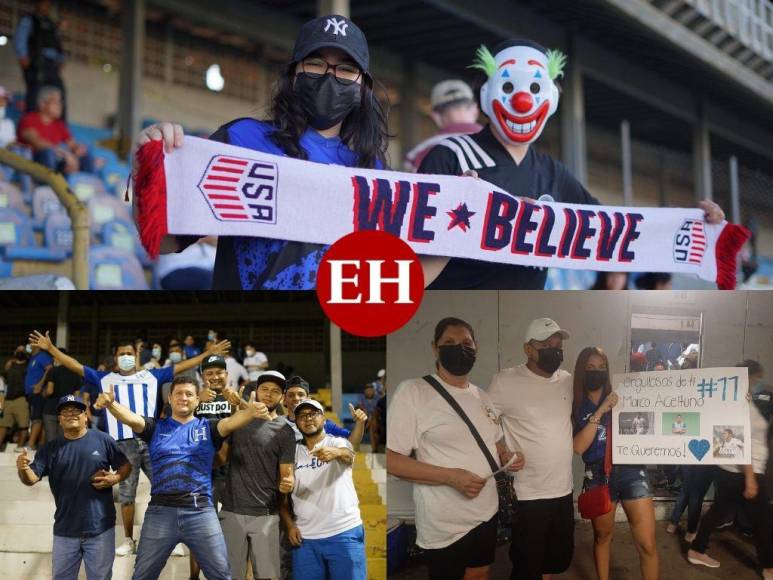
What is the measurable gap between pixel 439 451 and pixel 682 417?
0.96 m

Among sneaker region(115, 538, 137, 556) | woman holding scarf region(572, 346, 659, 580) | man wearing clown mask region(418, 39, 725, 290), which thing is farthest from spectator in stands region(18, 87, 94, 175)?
woman holding scarf region(572, 346, 659, 580)

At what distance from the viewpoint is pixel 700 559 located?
4.04 metres

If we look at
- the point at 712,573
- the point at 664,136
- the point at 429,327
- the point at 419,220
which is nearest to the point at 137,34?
the point at 664,136

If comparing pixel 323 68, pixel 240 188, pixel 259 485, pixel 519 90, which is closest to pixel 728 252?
pixel 519 90

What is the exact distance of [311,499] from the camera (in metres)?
3.88

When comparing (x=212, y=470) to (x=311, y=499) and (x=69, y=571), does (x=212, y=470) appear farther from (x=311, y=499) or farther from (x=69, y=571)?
(x=69, y=571)

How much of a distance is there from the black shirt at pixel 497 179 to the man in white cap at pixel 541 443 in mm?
718

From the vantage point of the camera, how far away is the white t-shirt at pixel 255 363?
391cm

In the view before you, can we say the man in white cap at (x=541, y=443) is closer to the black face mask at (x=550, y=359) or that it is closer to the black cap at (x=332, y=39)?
the black face mask at (x=550, y=359)

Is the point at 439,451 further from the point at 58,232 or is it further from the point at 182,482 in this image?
the point at 58,232

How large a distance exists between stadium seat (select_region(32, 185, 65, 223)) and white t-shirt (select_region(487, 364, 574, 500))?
4.73m

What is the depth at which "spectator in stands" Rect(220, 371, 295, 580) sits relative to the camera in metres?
3.84

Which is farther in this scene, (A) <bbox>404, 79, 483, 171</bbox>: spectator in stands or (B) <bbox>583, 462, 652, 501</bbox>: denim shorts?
(A) <bbox>404, 79, 483, 171</bbox>: spectator in stands

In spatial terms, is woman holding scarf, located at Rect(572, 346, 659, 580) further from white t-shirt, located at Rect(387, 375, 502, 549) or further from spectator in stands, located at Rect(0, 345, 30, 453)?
spectator in stands, located at Rect(0, 345, 30, 453)
